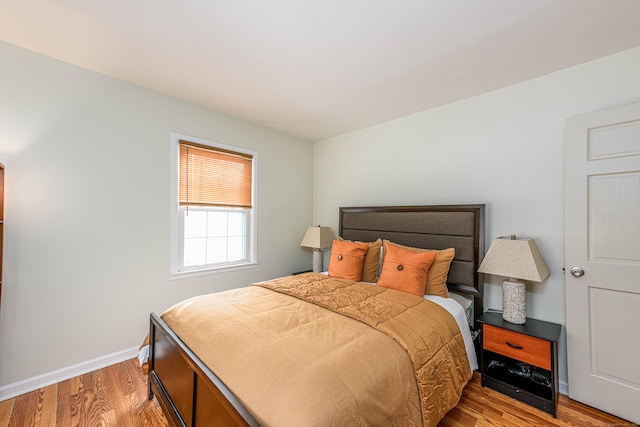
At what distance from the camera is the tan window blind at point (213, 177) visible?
112 inches

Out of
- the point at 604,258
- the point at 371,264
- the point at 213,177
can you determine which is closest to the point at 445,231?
the point at 371,264

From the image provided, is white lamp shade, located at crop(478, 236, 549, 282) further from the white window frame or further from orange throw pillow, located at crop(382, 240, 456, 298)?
the white window frame

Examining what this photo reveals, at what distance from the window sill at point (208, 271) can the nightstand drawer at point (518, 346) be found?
2.54 meters

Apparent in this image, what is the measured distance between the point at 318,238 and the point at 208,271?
4.56 ft

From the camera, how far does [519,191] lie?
7.71ft

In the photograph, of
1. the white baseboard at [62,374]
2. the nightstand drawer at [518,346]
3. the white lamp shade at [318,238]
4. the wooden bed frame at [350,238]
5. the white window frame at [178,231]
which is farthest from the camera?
the white lamp shade at [318,238]

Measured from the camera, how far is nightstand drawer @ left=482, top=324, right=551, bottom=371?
1858 millimetres

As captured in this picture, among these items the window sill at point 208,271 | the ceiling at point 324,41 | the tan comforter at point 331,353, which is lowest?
the tan comforter at point 331,353

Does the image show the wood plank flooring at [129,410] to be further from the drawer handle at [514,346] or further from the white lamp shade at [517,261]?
the white lamp shade at [517,261]

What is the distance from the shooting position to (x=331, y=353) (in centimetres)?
132

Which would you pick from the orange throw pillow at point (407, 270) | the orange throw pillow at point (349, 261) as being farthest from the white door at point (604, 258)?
the orange throw pillow at point (349, 261)

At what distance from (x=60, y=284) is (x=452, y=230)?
3.40 metres

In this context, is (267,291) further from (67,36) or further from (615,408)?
(615,408)

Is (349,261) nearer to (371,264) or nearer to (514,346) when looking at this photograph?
(371,264)
